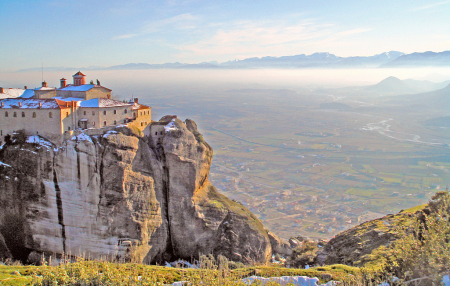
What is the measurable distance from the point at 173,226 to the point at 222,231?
20.1ft

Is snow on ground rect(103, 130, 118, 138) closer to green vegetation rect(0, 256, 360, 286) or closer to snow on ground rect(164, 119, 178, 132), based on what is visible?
snow on ground rect(164, 119, 178, 132)

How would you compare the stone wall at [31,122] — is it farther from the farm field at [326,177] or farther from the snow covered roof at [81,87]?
the farm field at [326,177]

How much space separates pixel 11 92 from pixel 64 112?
1427 centimetres

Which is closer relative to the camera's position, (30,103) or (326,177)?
(30,103)

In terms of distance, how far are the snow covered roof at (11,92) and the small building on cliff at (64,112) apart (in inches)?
92.1

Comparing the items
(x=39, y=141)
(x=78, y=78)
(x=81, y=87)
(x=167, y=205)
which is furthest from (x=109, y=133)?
(x=78, y=78)

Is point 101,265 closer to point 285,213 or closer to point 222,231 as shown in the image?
point 222,231

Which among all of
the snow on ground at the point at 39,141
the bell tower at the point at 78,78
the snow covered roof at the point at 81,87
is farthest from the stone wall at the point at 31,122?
the bell tower at the point at 78,78

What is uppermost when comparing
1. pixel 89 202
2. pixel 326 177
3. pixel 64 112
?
pixel 64 112

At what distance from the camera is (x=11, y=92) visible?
155 ft

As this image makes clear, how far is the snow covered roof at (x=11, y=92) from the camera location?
150 ft

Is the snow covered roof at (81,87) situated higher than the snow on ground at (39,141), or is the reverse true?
the snow covered roof at (81,87)

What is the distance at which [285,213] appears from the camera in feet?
304

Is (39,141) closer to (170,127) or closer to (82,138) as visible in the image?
(82,138)
